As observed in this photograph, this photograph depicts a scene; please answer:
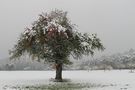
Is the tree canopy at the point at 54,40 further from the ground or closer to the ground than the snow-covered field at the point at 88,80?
further from the ground

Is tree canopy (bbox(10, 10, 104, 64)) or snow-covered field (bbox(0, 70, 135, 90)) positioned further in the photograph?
tree canopy (bbox(10, 10, 104, 64))

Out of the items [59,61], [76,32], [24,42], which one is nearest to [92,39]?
[76,32]

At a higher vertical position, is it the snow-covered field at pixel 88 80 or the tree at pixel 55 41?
the tree at pixel 55 41

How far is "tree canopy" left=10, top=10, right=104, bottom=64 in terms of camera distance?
116 ft

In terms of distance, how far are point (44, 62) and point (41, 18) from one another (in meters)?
4.32

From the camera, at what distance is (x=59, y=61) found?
36.1m

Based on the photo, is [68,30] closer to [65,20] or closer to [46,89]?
[65,20]

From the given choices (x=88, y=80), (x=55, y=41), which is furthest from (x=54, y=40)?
(x=88, y=80)

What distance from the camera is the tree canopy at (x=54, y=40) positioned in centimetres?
3544

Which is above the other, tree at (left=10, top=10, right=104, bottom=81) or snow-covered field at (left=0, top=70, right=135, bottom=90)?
tree at (left=10, top=10, right=104, bottom=81)

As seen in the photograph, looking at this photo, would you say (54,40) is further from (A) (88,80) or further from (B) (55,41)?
(A) (88,80)

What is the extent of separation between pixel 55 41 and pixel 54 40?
5.7 inches

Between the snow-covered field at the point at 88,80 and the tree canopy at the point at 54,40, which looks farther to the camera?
the tree canopy at the point at 54,40

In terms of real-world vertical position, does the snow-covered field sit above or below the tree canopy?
below
